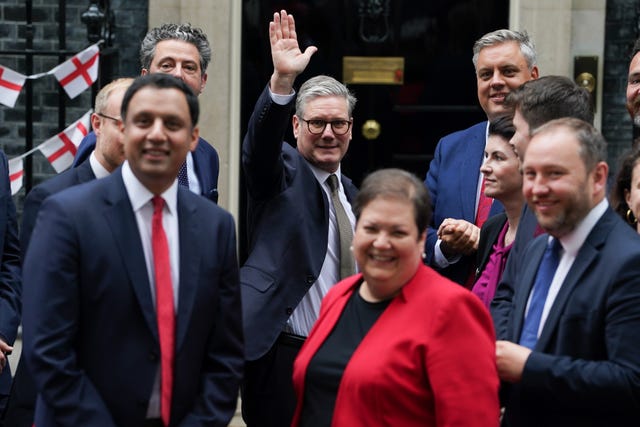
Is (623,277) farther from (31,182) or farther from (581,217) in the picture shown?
(31,182)

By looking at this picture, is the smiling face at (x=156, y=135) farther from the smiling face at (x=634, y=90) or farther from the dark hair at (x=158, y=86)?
A: the smiling face at (x=634, y=90)

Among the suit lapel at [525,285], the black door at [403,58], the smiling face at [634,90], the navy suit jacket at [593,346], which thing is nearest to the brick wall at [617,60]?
the black door at [403,58]

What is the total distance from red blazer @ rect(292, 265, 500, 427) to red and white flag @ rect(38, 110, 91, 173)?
4309 mm

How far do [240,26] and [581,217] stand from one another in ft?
15.1

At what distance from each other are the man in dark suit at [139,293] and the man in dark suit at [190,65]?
1.46 metres

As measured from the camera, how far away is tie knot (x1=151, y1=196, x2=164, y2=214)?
4.22 m

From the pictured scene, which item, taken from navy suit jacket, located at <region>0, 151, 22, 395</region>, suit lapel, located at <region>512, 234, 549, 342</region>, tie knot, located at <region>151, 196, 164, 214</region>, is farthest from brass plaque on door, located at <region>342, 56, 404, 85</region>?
tie knot, located at <region>151, 196, 164, 214</region>

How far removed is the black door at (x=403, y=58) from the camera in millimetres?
8578

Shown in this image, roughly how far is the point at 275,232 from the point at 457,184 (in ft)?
2.88

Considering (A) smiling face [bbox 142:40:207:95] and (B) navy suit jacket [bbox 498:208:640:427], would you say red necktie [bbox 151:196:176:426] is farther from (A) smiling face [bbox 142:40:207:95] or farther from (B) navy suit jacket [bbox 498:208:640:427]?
(A) smiling face [bbox 142:40:207:95]

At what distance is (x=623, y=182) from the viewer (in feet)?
16.3

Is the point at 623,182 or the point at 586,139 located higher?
the point at 586,139

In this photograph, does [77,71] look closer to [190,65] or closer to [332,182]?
[190,65]

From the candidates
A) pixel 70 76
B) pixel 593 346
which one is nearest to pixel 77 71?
pixel 70 76
